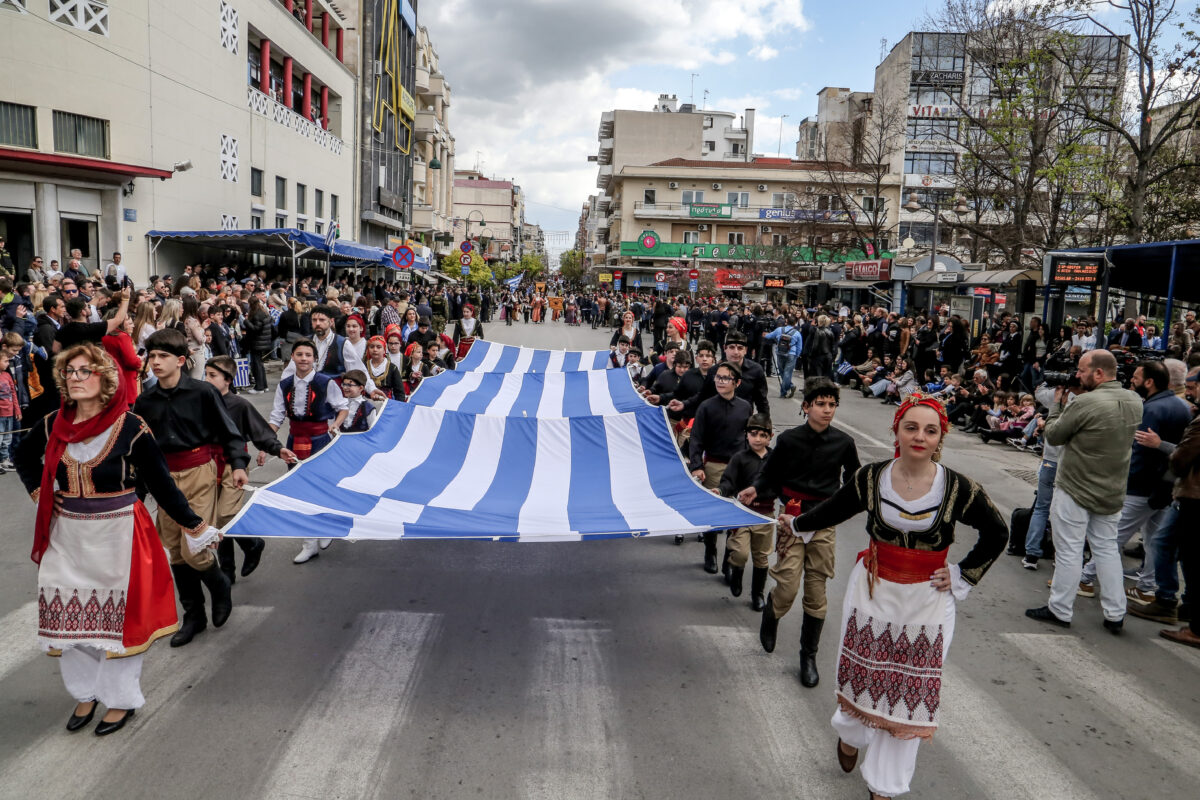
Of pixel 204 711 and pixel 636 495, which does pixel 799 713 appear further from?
pixel 204 711

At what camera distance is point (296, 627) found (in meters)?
5.72

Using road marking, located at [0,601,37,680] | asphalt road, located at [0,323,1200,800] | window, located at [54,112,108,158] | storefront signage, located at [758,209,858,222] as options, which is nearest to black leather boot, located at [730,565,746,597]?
asphalt road, located at [0,323,1200,800]

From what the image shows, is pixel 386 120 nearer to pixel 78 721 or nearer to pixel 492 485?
pixel 492 485

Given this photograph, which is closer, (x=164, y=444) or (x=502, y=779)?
(x=502, y=779)

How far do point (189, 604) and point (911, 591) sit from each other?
437cm

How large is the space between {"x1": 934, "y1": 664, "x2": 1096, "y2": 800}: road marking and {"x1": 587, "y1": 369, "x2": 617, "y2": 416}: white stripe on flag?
5.10m

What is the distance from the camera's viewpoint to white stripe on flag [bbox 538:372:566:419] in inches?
394

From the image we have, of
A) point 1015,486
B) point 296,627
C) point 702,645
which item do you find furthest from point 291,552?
point 1015,486

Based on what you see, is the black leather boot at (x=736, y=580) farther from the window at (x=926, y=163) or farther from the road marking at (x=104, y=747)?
the window at (x=926, y=163)

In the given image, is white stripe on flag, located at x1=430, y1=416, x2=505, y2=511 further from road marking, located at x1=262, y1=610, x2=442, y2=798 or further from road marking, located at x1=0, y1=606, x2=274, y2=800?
road marking, located at x1=0, y1=606, x2=274, y2=800

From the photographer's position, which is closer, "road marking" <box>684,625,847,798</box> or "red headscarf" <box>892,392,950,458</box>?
"red headscarf" <box>892,392,950,458</box>

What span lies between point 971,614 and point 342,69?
134 feet

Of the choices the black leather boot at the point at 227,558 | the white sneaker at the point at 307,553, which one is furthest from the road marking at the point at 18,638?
the white sneaker at the point at 307,553

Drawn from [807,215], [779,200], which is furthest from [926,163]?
[807,215]
